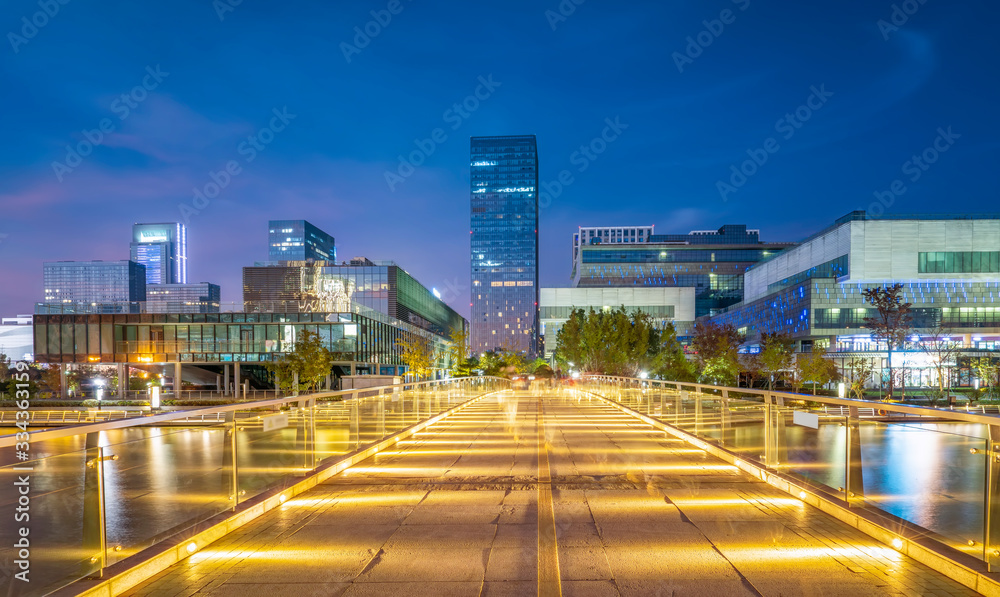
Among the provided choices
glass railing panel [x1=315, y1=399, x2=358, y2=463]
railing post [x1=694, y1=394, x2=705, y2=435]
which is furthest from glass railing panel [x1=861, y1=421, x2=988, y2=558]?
glass railing panel [x1=315, y1=399, x2=358, y2=463]

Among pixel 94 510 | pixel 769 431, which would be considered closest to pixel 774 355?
pixel 769 431

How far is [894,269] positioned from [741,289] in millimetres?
60613

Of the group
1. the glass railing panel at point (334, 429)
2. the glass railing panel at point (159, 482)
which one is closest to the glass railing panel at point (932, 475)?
the glass railing panel at point (159, 482)

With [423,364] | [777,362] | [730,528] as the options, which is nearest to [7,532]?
[730,528]

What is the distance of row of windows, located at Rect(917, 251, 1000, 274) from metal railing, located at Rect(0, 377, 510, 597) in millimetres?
88162

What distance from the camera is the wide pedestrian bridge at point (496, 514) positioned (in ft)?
15.6

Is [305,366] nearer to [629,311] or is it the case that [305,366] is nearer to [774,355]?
[774,355]

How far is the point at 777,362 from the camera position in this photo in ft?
155

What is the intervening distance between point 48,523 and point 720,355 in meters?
52.9

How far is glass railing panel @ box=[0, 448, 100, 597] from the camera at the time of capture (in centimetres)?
412

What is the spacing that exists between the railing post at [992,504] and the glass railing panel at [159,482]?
21.5 ft

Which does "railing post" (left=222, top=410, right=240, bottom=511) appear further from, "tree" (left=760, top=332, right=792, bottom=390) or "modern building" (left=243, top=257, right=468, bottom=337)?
"modern building" (left=243, top=257, right=468, bottom=337)

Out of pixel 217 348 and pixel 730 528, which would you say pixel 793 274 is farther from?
pixel 730 528

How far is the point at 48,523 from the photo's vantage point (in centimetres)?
442
